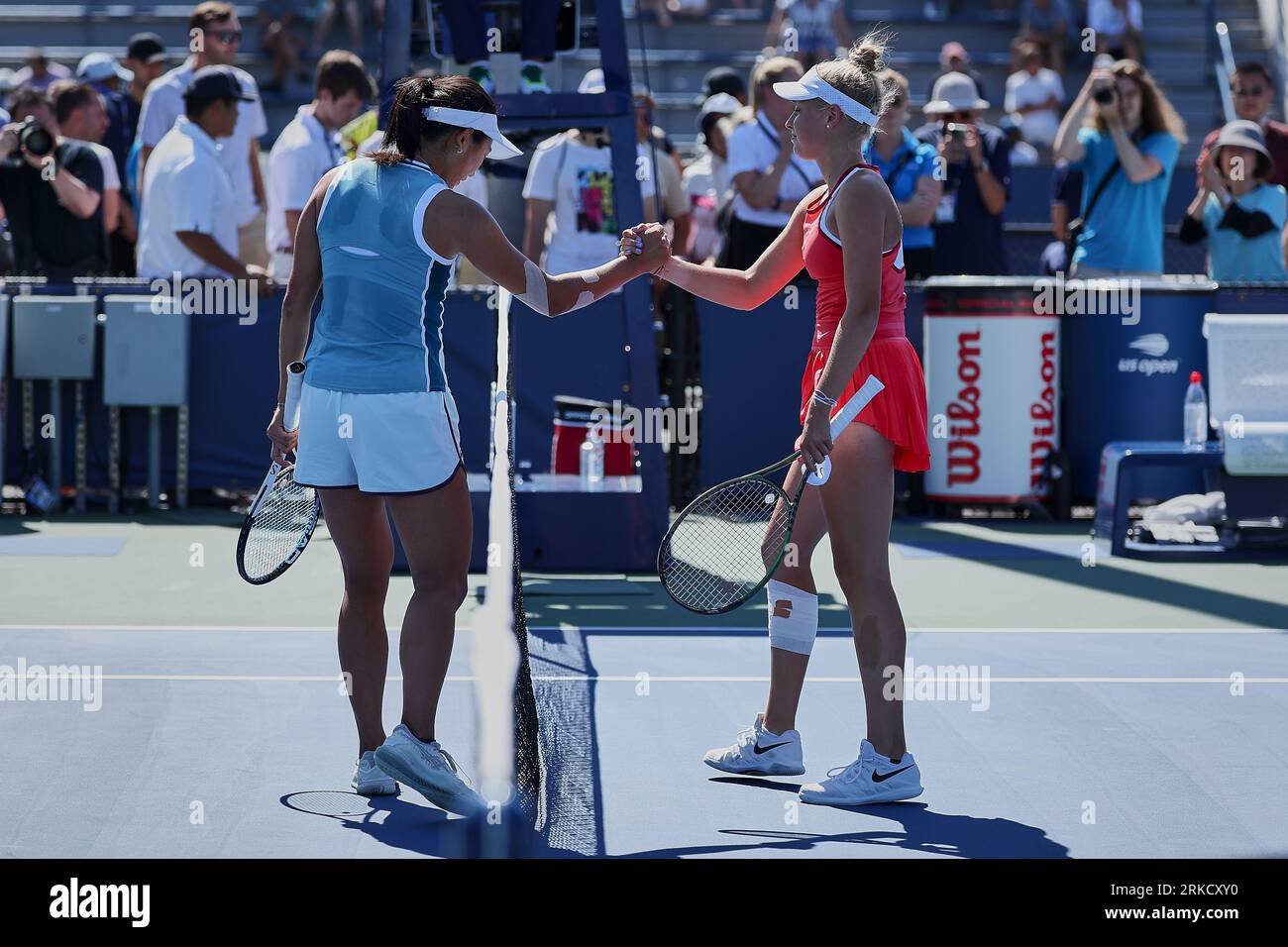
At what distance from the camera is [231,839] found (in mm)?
4547

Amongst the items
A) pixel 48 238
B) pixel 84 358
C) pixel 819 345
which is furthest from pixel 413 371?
pixel 48 238

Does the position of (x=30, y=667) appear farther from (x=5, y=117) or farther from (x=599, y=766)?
(x=5, y=117)

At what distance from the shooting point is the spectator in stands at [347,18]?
60.2 ft

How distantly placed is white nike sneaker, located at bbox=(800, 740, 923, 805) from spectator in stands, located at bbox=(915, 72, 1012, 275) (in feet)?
24.1

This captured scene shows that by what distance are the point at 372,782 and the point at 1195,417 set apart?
612 centimetres

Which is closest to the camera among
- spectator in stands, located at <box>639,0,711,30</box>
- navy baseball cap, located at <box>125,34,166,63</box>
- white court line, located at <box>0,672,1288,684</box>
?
white court line, located at <box>0,672,1288,684</box>

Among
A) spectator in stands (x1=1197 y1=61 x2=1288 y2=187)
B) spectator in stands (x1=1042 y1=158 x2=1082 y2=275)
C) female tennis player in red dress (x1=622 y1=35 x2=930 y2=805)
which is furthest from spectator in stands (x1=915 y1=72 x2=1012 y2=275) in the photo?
female tennis player in red dress (x1=622 y1=35 x2=930 y2=805)

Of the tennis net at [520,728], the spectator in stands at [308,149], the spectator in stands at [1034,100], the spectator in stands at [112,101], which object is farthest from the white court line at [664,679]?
the spectator in stands at [1034,100]

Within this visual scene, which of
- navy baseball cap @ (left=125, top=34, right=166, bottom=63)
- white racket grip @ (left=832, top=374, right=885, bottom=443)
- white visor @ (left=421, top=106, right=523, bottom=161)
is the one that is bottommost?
white racket grip @ (left=832, top=374, right=885, bottom=443)

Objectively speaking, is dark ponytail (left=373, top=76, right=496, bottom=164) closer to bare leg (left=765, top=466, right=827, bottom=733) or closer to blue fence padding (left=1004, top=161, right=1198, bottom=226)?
bare leg (left=765, top=466, right=827, bottom=733)

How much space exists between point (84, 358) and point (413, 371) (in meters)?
6.43

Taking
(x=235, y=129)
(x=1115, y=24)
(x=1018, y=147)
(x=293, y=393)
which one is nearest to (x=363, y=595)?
(x=293, y=393)

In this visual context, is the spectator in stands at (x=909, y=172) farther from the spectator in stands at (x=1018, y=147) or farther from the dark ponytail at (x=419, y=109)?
the spectator in stands at (x=1018, y=147)

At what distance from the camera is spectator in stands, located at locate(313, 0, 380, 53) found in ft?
60.2
